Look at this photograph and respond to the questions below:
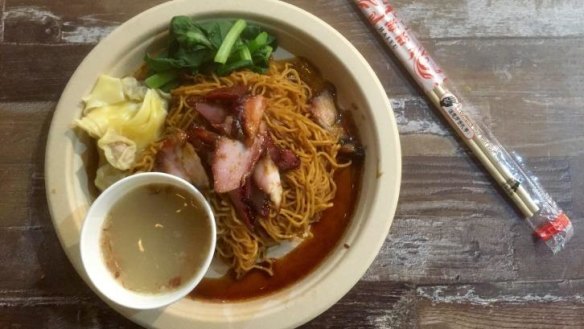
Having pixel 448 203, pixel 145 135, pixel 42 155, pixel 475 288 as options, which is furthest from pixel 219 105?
pixel 475 288

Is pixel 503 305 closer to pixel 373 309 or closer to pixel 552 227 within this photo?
pixel 552 227

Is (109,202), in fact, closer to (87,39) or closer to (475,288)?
(87,39)

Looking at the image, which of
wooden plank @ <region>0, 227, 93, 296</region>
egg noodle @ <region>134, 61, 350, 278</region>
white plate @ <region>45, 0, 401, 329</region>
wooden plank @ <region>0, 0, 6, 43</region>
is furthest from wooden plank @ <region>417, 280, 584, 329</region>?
wooden plank @ <region>0, 0, 6, 43</region>

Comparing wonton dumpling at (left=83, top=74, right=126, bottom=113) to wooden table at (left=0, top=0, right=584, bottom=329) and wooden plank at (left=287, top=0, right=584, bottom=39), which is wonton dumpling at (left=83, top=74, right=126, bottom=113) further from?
wooden plank at (left=287, top=0, right=584, bottom=39)

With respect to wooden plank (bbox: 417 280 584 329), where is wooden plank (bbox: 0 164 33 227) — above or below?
above

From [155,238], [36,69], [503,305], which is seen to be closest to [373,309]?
[503,305]
